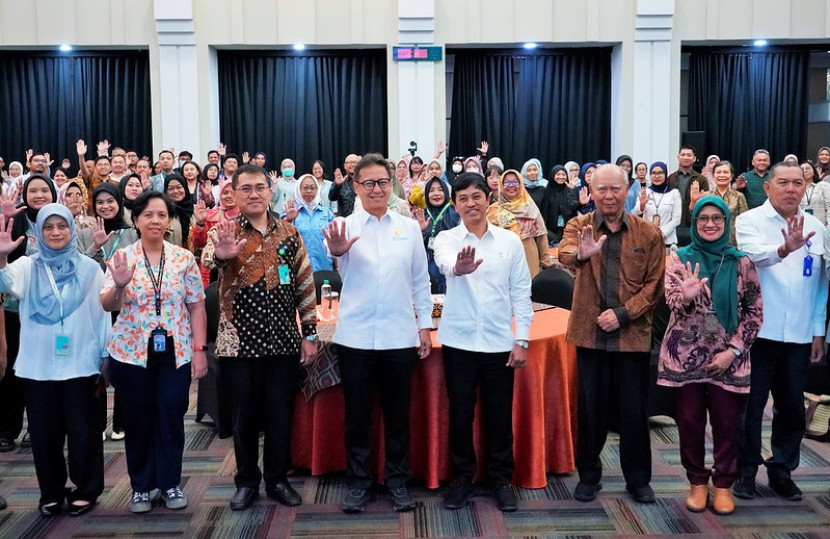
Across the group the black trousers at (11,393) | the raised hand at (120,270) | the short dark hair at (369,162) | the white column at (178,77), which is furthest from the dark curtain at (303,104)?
the raised hand at (120,270)

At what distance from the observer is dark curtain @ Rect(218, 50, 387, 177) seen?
39.7ft

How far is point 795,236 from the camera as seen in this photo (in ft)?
9.90

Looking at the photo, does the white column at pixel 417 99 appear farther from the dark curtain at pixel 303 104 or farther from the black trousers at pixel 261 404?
the black trousers at pixel 261 404

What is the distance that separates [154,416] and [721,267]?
2.35 metres

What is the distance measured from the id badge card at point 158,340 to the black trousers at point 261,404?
24 centimetres

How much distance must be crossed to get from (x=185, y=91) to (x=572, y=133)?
20.0 ft

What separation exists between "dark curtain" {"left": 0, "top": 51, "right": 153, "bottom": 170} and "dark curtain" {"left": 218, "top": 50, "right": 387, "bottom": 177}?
138cm

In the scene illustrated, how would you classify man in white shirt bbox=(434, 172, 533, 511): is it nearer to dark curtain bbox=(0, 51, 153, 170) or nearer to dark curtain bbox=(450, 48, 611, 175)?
dark curtain bbox=(450, 48, 611, 175)

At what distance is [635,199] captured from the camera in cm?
889

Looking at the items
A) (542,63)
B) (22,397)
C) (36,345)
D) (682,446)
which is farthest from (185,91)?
(682,446)

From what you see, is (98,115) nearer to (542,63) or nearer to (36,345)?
(542,63)

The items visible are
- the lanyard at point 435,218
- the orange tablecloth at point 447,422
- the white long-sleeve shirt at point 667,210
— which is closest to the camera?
the orange tablecloth at point 447,422

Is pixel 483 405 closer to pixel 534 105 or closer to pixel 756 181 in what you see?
pixel 756 181

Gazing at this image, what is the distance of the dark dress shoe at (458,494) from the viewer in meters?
3.23
